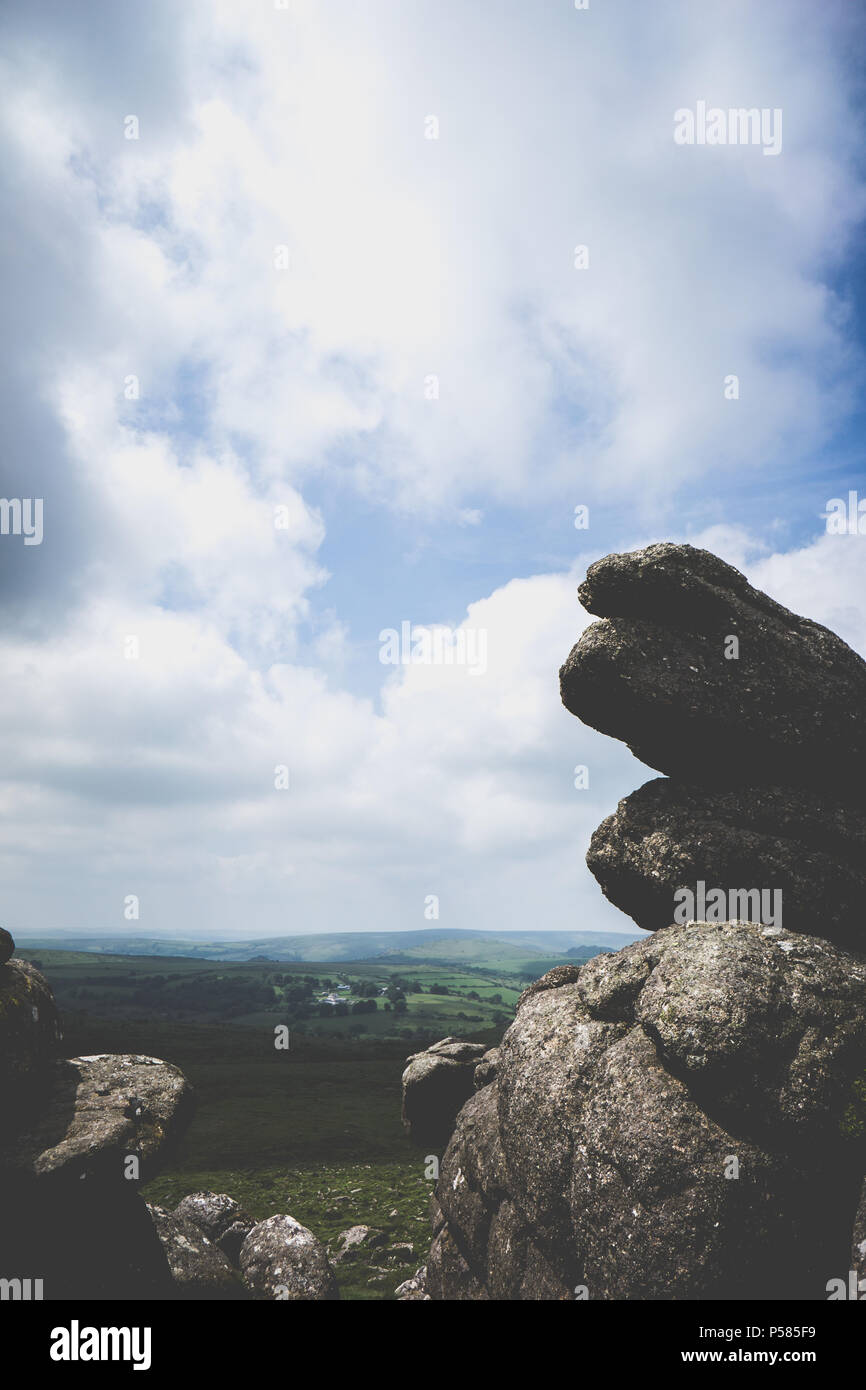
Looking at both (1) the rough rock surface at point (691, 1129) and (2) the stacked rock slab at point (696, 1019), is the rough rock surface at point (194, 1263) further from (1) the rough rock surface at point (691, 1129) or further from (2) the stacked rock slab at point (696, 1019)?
(1) the rough rock surface at point (691, 1129)

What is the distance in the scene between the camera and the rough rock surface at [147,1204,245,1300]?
24094mm

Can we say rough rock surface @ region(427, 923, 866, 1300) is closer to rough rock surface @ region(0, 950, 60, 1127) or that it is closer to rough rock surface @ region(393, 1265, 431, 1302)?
rough rock surface @ region(393, 1265, 431, 1302)

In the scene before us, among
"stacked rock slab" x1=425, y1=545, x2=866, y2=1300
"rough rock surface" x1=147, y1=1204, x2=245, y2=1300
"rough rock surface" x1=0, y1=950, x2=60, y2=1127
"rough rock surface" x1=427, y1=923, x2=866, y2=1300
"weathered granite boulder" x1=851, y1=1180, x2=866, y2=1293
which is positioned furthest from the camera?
"rough rock surface" x1=147, y1=1204, x2=245, y2=1300

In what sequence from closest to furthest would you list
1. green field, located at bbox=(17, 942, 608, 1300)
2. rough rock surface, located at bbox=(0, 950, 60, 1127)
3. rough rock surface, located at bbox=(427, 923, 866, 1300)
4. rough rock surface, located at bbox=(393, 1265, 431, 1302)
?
rough rock surface, located at bbox=(427, 923, 866, 1300), rough rock surface, located at bbox=(0, 950, 60, 1127), rough rock surface, located at bbox=(393, 1265, 431, 1302), green field, located at bbox=(17, 942, 608, 1300)

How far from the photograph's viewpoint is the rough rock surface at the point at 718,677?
2223 cm

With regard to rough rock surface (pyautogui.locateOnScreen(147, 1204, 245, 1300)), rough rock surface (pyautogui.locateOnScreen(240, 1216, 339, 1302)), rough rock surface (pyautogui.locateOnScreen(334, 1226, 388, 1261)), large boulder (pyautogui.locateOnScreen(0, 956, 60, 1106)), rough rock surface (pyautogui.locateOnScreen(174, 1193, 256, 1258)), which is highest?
large boulder (pyautogui.locateOnScreen(0, 956, 60, 1106))

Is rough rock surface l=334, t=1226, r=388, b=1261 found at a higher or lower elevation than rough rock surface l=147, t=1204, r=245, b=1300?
lower

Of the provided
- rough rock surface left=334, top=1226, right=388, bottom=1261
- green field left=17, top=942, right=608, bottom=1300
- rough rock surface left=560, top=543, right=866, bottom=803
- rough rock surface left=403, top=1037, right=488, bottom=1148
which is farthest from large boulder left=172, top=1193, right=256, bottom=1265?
rough rock surface left=560, top=543, right=866, bottom=803

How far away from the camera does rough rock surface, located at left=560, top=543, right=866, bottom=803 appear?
22.2 metres

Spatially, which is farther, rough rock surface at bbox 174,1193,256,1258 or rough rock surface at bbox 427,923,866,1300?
rough rock surface at bbox 174,1193,256,1258

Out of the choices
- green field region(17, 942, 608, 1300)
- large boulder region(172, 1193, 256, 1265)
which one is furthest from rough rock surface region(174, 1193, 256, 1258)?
green field region(17, 942, 608, 1300)

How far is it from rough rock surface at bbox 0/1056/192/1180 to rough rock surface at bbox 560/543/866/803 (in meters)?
20.2
